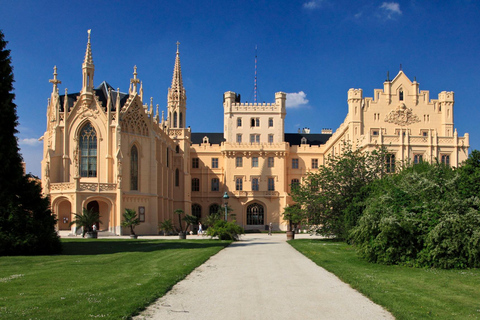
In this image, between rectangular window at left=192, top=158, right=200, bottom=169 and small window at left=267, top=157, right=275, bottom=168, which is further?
rectangular window at left=192, top=158, right=200, bottom=169

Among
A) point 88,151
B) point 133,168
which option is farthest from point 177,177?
point 88,151

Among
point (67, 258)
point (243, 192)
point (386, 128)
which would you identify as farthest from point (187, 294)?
point (243, 192)

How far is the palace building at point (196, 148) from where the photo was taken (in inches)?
1828

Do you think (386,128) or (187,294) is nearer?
Answer: (187,294)

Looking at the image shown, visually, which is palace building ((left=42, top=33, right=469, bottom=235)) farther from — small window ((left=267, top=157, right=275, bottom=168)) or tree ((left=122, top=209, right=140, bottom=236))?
tree ((left=122, top=209, right=140, bottom=236))

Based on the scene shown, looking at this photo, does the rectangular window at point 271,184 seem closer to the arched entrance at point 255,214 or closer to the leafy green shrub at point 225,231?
the arched entrance at point 255,214

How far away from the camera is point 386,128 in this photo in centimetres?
5562

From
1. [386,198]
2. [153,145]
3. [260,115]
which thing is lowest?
[386,198]

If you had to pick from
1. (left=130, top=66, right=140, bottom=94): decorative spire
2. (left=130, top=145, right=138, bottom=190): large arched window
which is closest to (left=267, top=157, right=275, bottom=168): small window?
(left=130, top=145, right=138, bottom=190): large arched window

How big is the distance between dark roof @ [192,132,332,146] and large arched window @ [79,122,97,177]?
27531 mm

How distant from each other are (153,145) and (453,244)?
38171 millimetres

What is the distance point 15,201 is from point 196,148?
157ft

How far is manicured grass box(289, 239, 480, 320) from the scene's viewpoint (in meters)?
9.62

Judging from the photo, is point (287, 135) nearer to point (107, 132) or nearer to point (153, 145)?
point (153, 145)
